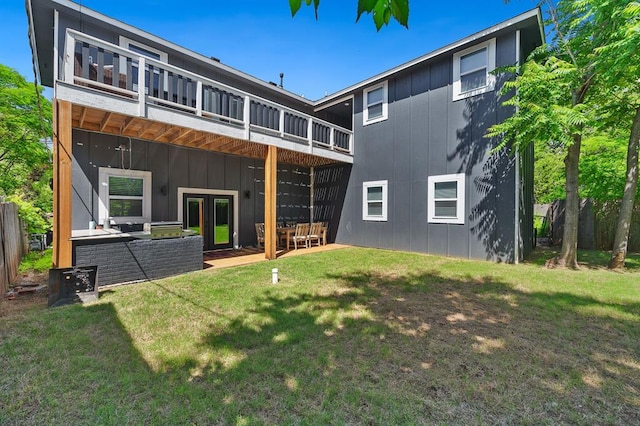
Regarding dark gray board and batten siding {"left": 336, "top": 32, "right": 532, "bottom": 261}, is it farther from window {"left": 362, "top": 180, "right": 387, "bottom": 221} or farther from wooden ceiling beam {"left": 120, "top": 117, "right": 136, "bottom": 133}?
wooden ceiling beam {"left": 120, "top": 117, "right": 136, "bottom": 133}

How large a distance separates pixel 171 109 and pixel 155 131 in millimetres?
1484

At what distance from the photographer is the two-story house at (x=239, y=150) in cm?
549

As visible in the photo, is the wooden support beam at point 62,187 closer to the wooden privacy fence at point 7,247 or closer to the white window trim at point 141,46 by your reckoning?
the wooden privacy fence at point 7,247

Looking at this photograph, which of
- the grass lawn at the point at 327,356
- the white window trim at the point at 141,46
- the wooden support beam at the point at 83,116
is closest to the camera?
the grass lawn at the point at 327,356

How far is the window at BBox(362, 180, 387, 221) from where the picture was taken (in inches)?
394

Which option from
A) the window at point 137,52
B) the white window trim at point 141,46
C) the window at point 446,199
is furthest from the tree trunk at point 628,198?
the white window trim at point 141,46

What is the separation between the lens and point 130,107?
5.35 m

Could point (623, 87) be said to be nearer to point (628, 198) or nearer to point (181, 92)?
point (628, 198)

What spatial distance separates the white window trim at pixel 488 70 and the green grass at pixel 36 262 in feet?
37.9

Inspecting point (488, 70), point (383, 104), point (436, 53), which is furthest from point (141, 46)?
point (488, 70)

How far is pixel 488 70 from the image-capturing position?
776 cm

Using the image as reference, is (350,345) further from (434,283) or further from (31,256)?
(31,256)

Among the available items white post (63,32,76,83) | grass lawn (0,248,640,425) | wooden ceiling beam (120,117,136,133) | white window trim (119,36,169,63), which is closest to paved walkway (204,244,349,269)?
grass lawn (0,248,640,425)

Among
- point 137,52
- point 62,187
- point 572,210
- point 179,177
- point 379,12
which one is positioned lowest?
point 572,210
